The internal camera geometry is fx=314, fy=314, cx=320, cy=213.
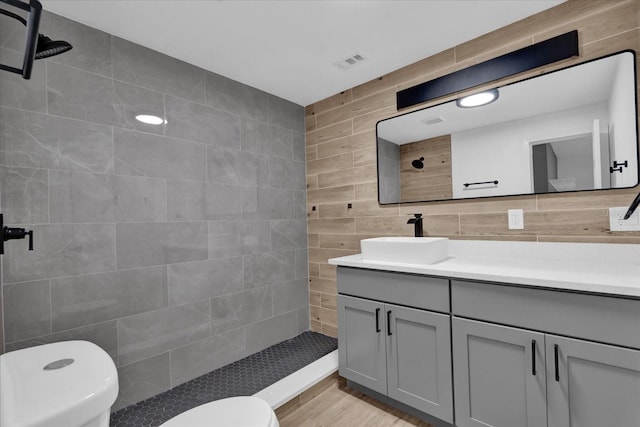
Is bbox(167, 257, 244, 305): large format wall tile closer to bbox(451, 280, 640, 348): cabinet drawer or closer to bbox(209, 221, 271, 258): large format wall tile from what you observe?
bbox(209, 221, 271, 258): large format wall tile

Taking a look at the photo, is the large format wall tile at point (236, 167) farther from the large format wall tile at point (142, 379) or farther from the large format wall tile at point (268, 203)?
the large format wall tile at point (142, 379)

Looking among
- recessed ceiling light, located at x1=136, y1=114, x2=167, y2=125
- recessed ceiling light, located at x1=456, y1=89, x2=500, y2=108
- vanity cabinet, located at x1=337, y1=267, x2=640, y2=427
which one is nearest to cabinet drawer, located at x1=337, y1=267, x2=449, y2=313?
vanity cabinet, located at x1=337, y1=267, x2=640, y2=427

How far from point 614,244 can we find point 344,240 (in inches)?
70.2

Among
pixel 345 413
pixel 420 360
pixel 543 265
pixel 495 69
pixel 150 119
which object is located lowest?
pixel 345 413

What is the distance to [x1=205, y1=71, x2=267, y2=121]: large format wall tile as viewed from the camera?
241cm

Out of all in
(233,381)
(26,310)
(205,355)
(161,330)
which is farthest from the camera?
(205,355)

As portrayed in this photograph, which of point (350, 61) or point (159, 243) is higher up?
point (350, 61)

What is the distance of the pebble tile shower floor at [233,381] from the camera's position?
1840 mm

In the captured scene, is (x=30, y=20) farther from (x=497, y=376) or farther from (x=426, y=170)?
(x=426, y=170)

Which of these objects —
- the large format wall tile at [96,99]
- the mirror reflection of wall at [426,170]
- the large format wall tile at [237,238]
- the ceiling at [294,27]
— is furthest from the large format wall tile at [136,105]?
the mirror reflection of wall at [426,170]

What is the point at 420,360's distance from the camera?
1.76 m

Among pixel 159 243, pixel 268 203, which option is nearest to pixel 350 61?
pixel 268 203

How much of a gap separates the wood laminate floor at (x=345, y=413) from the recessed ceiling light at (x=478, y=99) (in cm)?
201

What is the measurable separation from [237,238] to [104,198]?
3.11 feet
